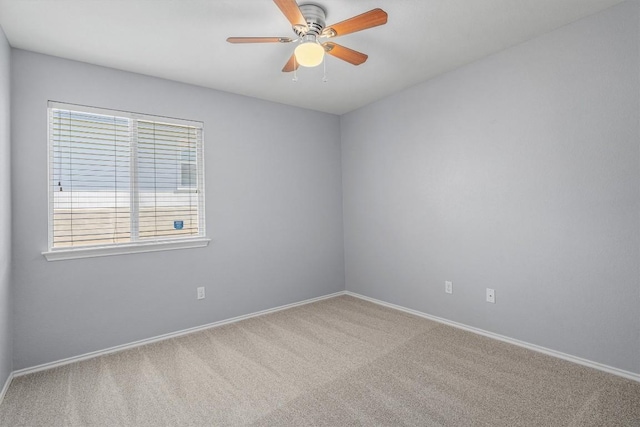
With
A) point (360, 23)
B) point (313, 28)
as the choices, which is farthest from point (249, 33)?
point (360, 23)

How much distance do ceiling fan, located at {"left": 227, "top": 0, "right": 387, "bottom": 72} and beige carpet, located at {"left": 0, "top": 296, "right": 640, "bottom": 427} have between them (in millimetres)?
2083

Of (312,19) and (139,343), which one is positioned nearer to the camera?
(312,19)

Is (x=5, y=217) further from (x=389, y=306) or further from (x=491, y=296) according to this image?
A: (x=491, y=296)

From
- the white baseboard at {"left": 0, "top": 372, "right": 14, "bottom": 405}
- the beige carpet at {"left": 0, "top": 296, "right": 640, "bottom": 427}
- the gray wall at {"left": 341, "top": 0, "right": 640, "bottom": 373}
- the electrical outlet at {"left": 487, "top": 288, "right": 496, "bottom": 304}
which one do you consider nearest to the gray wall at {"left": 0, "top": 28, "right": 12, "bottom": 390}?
the white baseboard at {"left": 0, "top": 372, "right": 14, "bottom": 405}

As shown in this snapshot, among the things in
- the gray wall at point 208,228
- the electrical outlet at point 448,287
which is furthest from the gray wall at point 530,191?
the gray wall at point 208,228

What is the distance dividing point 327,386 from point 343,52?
2.25m

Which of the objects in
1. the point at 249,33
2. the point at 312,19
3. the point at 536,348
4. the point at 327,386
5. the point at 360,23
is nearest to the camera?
the point at 360,23

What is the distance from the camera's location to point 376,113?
12.8 ft

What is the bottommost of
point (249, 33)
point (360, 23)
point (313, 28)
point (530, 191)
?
point (530, 191)

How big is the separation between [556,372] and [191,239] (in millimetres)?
3169

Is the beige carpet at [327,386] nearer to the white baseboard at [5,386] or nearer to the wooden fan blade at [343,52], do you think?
the white baseboard at [5,386]

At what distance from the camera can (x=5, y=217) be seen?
2.25 meters

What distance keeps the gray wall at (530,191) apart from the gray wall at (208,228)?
36.1 inches

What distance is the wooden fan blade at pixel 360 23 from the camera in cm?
176
